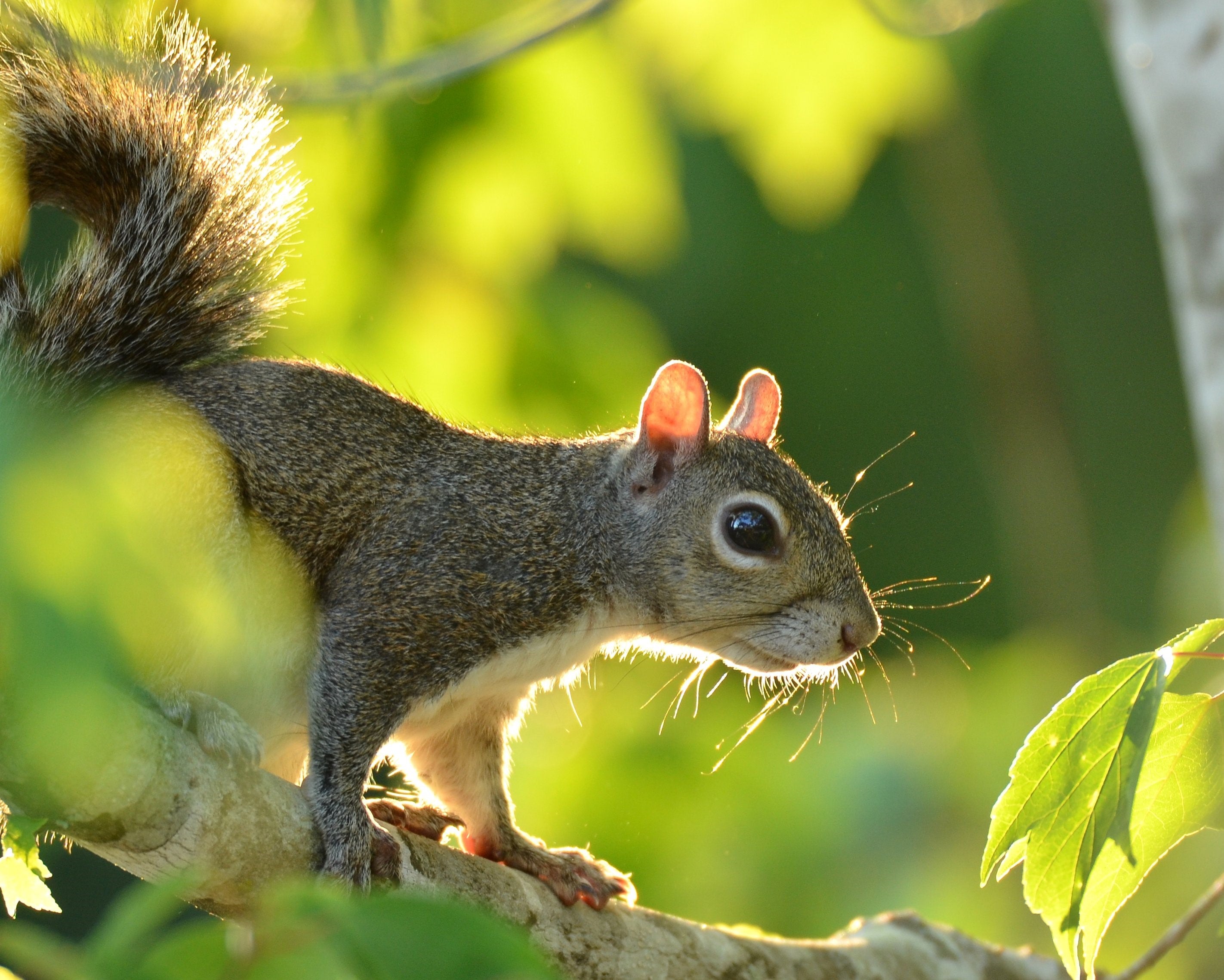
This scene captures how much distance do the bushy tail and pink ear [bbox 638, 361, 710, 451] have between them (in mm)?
611

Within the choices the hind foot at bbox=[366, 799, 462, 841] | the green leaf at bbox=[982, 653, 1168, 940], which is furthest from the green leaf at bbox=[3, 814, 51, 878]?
the green leaf at bbox=[982, 653, 1168, 940]

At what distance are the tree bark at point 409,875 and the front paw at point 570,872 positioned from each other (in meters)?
0.03

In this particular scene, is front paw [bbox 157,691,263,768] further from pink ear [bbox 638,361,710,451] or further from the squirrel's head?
pink ear [bbox 638,361,710,451]

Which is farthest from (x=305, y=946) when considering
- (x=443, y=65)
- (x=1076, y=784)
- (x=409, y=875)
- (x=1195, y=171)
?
(x=443, y=65)

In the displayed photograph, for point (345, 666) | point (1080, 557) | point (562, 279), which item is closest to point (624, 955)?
point (345, 666)

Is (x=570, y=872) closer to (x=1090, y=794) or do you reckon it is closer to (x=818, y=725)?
(x=818, y=725)

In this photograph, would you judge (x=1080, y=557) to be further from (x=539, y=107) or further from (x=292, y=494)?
(x=292, y=494)

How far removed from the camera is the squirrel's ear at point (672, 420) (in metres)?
2.23

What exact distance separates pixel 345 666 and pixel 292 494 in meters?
0.30

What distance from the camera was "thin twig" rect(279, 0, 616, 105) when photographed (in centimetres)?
232

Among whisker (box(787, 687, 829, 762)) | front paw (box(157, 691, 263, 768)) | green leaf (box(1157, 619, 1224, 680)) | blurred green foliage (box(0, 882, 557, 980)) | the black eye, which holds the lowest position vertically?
whisker (box(787, 687, 829, 762))

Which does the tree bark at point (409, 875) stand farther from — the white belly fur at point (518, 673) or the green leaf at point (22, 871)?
the white belly fur at point (518, 673)

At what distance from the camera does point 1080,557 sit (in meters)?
5.56

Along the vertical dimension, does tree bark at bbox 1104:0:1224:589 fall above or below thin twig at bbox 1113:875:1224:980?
above
